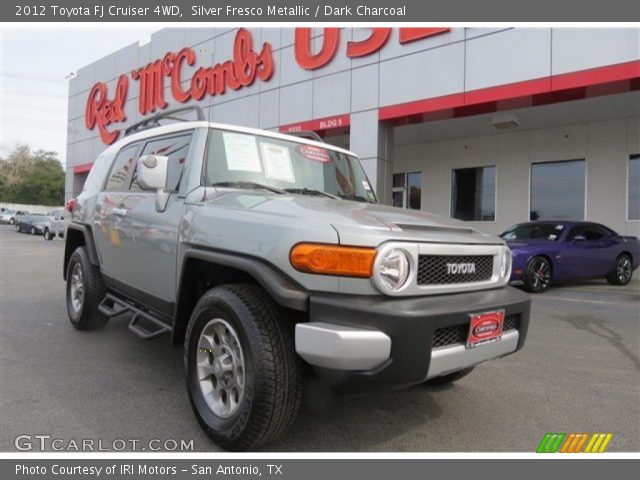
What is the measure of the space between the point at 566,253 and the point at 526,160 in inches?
242

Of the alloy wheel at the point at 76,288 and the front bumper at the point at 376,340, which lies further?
the alloy wheel at the point at 76,288

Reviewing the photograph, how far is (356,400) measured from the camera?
3381mm

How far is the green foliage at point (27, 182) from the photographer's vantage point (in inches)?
2633

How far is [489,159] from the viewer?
15.3 metres

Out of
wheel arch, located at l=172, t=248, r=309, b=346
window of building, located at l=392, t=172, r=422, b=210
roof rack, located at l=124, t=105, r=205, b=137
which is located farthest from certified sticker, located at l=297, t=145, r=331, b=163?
window of building, located at l=392, t=172, r=422, b=210

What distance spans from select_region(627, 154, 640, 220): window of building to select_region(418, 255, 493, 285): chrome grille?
12.6 m

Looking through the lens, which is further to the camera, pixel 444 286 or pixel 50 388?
pixel 50 388

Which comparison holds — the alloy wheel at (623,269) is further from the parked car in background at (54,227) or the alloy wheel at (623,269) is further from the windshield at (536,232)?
the parked car in background at (54,227)

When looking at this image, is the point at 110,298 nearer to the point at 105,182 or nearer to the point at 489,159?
the point at 105,182

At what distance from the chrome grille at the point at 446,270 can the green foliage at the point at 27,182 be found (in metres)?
74.7

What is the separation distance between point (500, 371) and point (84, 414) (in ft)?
10.8

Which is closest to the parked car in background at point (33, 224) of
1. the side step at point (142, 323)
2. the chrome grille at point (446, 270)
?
the side step at point (142, 323)

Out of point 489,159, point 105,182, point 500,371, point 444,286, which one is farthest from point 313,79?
Answer: point 444,286

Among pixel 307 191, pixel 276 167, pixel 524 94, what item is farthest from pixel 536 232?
pixel 276 167
